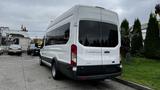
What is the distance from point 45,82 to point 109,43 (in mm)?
3147

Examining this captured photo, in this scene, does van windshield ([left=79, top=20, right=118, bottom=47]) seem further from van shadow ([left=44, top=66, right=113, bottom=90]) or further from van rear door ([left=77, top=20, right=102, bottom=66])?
van shadow ([left=44, top=66, right=113, bottom=90])

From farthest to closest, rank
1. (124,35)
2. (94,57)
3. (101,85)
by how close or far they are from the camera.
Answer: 1. (124,35)
2. (101,85)
3. (94,57)

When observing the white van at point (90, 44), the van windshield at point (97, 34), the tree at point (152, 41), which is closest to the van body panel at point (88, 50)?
the white van at point (90, 44)

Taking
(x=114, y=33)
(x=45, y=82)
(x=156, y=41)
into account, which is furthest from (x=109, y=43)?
(x=156, y=41)

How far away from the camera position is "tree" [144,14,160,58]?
16.7m

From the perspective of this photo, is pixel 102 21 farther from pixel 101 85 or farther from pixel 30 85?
A: pixel 30 85

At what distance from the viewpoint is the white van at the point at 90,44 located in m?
6.48

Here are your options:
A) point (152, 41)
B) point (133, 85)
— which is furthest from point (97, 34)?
point (152, 41)

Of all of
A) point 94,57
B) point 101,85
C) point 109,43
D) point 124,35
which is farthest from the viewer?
point 124,35

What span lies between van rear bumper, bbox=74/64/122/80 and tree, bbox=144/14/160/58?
34.9 ft

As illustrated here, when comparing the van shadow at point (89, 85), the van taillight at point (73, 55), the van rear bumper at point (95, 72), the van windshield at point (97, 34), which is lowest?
the van shadow at point (89, 85)

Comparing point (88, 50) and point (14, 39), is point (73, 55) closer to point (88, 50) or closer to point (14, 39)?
point (88, 50)

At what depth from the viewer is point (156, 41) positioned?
16891 millimetres

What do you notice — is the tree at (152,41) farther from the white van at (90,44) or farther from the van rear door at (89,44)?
the van rear door at (89,44)
